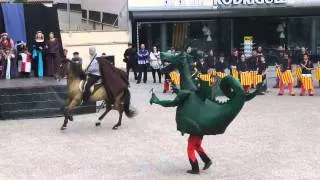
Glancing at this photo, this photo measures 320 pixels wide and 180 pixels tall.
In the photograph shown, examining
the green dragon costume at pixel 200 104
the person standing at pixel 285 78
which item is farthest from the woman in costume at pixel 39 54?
the green dragon costume at pixel 200 104

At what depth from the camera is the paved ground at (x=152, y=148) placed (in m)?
10.2

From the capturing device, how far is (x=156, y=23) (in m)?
31.7

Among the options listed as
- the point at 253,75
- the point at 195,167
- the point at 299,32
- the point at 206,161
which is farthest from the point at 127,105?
the point at 299,32

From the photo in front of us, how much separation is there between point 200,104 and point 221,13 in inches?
885

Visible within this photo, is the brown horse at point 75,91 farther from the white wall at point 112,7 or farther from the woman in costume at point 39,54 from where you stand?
the white wall at point 112,7

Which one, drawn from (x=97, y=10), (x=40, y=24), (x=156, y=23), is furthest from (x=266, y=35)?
(x=40, y=24)

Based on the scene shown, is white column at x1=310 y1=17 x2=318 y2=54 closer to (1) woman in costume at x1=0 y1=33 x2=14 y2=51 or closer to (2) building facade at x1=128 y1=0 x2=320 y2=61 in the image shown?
(2) building facade at x1=128 y1=0 x2=320 y2=61

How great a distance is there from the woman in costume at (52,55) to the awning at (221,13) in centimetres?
1018

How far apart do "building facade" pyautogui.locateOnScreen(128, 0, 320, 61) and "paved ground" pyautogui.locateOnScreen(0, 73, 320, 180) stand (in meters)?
14.5

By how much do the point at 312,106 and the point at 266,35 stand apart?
15.7 metres

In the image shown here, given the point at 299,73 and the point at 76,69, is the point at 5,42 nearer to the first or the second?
the point at 76,69

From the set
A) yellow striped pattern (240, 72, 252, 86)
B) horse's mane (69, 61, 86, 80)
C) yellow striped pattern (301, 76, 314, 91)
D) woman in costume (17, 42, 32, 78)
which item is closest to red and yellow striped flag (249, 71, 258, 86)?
yellow striped pattern (240, 72, 252, 86)

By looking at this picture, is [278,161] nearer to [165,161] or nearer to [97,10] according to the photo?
[165,161]

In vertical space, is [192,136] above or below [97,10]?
below
